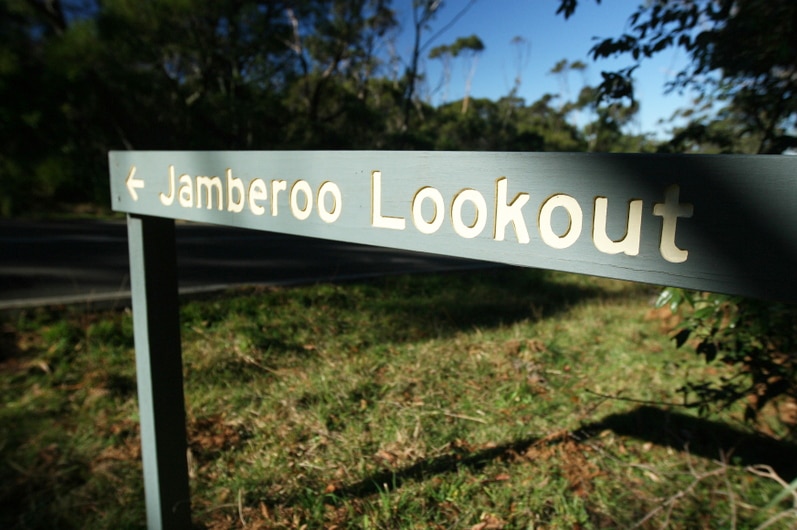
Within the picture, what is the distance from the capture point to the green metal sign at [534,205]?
2.15 feet

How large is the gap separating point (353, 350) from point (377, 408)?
96cm

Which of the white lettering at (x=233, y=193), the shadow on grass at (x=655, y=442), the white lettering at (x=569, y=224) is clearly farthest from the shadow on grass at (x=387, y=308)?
the white lettering at (x=569, y=224)

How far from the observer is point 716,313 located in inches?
86.7

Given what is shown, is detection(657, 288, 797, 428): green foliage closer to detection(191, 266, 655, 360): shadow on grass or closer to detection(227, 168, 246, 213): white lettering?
detection(227, 168, 246, 213): white lettering

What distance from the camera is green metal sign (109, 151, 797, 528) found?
2.15ft

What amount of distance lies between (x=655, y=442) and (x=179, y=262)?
253 inches

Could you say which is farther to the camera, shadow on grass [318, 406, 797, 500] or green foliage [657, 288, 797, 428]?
shadow on grass [318, 406, 797, 500]

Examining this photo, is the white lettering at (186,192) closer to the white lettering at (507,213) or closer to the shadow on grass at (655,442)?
the white lettering at (507,213)

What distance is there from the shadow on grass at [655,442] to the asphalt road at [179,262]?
3767mm

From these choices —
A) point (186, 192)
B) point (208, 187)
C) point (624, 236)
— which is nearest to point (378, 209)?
point (624, 236)

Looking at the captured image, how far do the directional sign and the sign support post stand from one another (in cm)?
54

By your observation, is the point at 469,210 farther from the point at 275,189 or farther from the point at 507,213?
the point at 275,189

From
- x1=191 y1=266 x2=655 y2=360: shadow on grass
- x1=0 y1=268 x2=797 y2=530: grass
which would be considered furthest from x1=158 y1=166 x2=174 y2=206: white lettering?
x1=191 y1=266 x2=655 y2=360: shadow on grass

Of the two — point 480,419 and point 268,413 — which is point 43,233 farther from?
point 480,419
